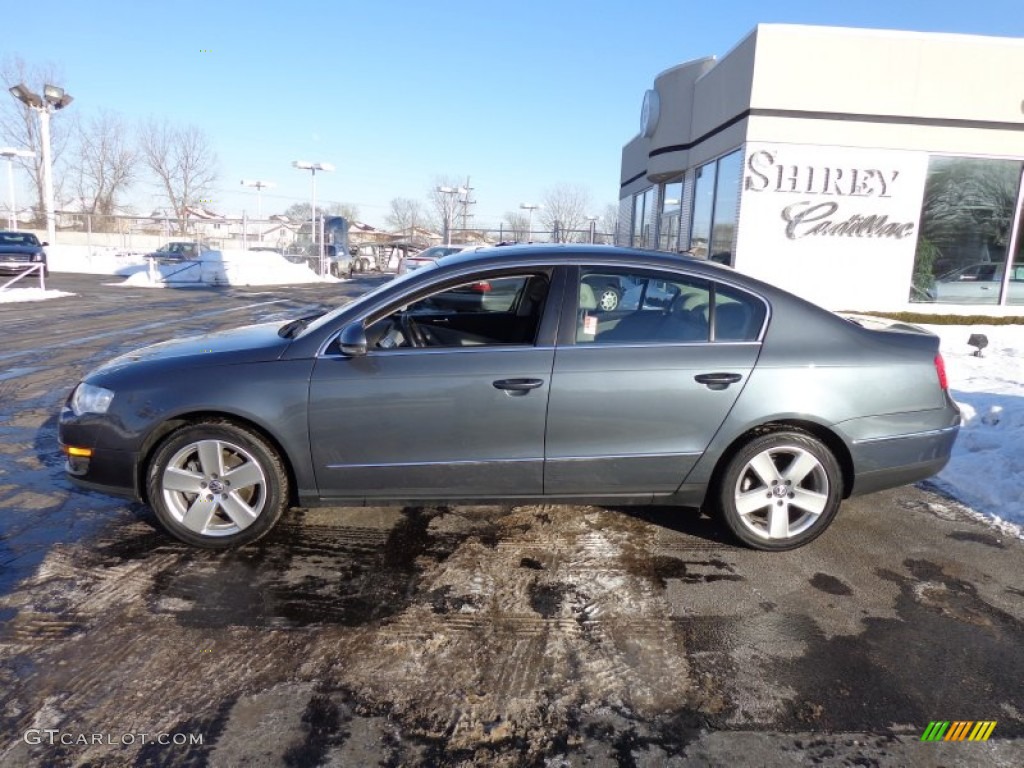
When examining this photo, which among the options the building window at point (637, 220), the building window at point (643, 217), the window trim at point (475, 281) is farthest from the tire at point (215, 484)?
the building window at point (637, 220)

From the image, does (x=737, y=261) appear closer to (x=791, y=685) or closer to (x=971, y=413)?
(x=971, y=413)

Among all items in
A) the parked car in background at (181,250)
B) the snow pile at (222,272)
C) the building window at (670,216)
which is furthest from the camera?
the parked car in background at (181,250)

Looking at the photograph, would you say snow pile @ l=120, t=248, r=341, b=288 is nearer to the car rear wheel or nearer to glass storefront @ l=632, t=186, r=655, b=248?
glass storefront @ l=632, t=186, r=655, b=248

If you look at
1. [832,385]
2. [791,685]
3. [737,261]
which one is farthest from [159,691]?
[737,261]

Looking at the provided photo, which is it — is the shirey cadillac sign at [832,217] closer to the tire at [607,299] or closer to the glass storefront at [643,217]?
the glass storefront at [643,217]

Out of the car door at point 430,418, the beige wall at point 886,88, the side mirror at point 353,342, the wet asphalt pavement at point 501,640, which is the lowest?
the wet asphalt pavement at point 501,640

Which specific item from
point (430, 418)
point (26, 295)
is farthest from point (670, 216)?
point (430, 418)

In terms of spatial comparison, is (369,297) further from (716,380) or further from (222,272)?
(222,272)

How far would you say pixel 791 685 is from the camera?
2680 millimetres

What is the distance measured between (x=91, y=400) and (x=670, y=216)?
20.2 metres

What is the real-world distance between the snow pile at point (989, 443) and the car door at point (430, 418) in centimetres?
312

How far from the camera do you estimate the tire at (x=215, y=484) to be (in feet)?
11.6

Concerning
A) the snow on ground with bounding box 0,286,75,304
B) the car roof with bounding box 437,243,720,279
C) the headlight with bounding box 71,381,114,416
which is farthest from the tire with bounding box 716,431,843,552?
the snow on ground with bounding box 0,286,75,304

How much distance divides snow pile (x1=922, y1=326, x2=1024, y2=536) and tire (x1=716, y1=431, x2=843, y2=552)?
1.43m
